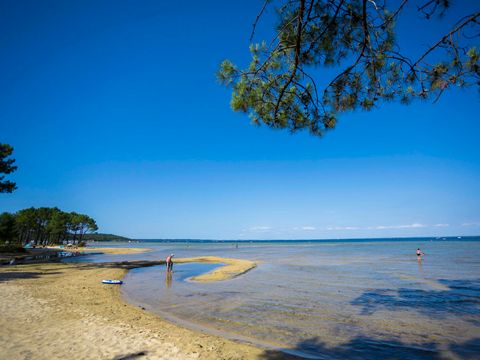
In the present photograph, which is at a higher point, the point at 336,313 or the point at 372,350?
the point at 372,350

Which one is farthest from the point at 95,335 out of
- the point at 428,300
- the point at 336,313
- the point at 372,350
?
the point at 428,300

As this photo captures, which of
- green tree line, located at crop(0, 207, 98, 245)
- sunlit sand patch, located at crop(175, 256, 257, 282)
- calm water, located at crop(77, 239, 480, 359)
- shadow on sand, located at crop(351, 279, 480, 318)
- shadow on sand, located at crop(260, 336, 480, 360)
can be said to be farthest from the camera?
green tree line, located at crop(0, 207, 98, 245)

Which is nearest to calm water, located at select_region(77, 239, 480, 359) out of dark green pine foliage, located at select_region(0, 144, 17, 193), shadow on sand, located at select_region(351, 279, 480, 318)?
shadow on sand, located at select_region(351, 279, 480, 318)

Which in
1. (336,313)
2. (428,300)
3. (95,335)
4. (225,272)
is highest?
(95,335)

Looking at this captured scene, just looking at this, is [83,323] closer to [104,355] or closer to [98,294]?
[104,355]

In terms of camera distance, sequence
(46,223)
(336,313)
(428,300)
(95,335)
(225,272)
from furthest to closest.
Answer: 1. (46,223)
2. (225,272)
3. (428,300)
4. (336,313)
5. (95,335)

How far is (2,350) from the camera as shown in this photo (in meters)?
6.38

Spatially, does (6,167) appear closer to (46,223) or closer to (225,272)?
(225,272)

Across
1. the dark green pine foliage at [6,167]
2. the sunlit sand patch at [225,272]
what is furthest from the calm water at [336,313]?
the dark green pine foliage at [6,167]

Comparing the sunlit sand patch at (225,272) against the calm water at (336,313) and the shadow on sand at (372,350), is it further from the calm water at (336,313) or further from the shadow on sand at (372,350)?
the shadow on sand at (372,350)

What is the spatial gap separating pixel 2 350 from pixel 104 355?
94.0 inches

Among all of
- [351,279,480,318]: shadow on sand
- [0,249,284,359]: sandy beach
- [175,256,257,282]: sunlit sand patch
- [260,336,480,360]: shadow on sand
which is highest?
[0,249,284,359]: sandy beach

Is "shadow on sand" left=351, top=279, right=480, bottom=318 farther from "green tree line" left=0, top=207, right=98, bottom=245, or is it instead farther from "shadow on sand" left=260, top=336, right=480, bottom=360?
"green tree line" left=0, top=207, right=98, bottom=245

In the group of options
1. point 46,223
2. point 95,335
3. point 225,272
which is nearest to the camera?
point 95,335
